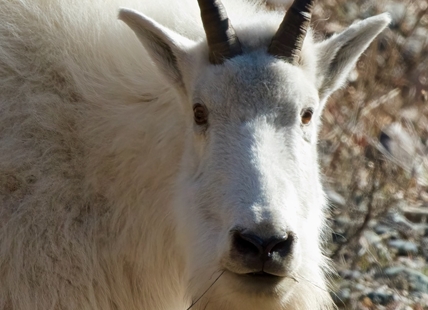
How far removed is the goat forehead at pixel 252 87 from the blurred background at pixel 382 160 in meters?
2.62

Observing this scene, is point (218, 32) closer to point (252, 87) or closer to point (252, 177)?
point (252, 87)

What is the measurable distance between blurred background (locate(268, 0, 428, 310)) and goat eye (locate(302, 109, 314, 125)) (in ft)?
7.74

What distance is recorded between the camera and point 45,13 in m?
5.73

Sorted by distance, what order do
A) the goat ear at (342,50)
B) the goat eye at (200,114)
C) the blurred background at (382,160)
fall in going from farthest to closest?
the blurred background at (382,160)
the goat ear at (342,50)
the goat eye at (200,114)

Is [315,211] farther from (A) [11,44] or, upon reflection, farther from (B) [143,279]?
(A) [11,44]

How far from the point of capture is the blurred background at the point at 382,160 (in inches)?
288

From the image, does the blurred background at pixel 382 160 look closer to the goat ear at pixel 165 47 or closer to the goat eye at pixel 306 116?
the goat eye at pixel 306 116

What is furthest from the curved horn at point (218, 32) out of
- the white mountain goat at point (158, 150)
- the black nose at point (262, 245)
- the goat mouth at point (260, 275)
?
the goat mouth at point (260, 275)

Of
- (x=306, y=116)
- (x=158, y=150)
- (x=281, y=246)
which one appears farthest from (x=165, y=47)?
(x=281, y=246)

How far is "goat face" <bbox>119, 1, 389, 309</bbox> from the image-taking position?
176 inches

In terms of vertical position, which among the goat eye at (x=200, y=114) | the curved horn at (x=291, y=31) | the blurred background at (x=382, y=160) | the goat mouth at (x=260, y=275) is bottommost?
the blurred background at (x=382, y=160)

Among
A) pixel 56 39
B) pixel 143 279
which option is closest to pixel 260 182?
pixel 143 279

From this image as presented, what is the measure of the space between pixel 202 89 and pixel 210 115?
0.17 meters

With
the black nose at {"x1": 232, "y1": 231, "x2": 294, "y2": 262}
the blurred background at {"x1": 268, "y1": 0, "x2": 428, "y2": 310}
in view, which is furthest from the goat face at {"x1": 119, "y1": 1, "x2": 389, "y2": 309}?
the blurred background at {"x1": 268, "y1": 0, "x2": 428, "y2": 310}
